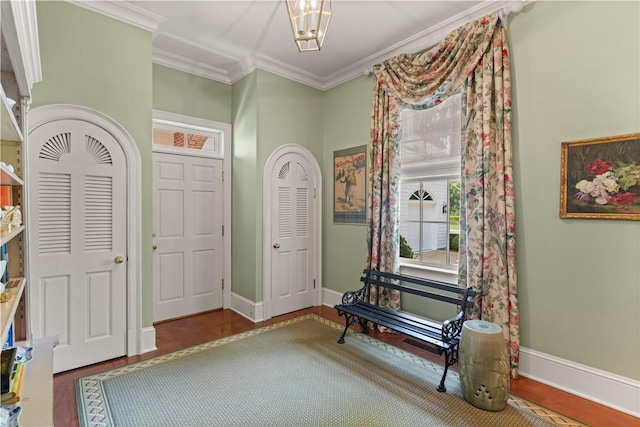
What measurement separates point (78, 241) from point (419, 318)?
299 centimetres

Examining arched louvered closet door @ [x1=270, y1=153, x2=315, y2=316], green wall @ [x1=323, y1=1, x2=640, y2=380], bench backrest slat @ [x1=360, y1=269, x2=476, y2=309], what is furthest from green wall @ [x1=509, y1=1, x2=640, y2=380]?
arched louvered closet door @ [x1=270, y1=153, x2=315, y2=316]

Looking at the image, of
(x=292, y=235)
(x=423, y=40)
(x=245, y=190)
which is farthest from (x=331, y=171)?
(x=423, y=40)

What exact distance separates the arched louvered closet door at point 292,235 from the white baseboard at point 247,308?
188mm

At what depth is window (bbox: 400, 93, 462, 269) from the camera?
312 cm

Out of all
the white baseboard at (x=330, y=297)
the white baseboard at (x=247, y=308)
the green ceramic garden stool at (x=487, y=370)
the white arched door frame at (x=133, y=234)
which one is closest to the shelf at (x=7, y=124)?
the white arched door frame at (x=133, y=234)

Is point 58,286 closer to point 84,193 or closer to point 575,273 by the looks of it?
point 84,193

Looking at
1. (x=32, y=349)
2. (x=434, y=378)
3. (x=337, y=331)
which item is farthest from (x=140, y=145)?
(x=434, y=378)

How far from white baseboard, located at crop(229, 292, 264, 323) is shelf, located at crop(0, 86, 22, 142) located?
2.59 meters

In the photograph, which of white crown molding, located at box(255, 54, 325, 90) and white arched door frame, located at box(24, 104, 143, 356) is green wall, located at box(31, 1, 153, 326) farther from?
white crown molding, located at box(255, 54, 325, 90)

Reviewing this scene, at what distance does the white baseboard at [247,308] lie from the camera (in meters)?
3.74

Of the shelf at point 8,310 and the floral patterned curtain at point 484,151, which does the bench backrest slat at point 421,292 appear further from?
the shelf at point 8,310

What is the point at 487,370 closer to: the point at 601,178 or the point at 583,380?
the point at 583,380

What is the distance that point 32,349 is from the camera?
1.80 metres

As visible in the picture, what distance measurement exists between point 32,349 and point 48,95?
1.82m
